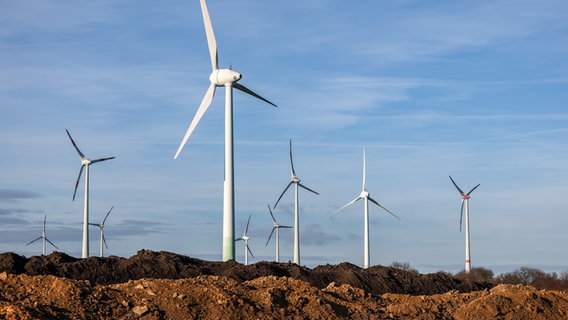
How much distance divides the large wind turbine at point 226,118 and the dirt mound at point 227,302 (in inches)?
850

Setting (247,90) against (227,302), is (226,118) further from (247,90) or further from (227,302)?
(227,302)

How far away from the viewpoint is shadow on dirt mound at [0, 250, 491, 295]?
160 ft

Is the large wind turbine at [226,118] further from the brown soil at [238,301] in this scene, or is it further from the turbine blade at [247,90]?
the brown soil at [238,301]

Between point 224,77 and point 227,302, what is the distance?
33.7 m

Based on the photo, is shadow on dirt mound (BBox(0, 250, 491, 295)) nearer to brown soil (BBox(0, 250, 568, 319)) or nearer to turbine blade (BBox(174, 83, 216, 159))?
turbine blade (BBox(174, 83, 216, 159))

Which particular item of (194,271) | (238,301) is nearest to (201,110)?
(194,271)

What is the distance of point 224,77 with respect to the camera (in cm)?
6031

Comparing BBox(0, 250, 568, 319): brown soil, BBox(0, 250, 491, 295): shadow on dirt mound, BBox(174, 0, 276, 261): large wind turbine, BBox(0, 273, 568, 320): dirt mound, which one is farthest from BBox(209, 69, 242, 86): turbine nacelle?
BBox(0, 273, 568, 320): dirt mound

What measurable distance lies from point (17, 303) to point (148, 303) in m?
4.12

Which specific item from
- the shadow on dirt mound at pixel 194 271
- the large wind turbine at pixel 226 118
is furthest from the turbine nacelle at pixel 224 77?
the shadow on dirt mound at pixel 194 271

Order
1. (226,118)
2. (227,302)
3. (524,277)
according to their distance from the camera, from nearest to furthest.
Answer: (227,302), (226,118), (524,277)

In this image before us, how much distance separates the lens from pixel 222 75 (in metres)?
60.5

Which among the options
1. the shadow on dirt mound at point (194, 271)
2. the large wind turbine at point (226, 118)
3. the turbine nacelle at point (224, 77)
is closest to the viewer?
the shadow on dirt mound at point (194, 271)

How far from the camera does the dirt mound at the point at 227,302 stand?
26.7 metres
